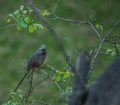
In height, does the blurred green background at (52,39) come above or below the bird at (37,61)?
above

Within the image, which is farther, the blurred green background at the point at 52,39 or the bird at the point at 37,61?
the blurred green background at the point at 52,39

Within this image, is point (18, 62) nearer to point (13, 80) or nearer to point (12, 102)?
point (13, 80)

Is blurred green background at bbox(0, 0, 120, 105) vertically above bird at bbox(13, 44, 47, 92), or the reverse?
blurred green background at bbox(0, 0, 120, 105)

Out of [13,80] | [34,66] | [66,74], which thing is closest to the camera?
[66,74]

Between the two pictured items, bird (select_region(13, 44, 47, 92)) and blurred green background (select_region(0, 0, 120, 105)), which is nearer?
Result: bird (select_region(13, 44, 47, 92))

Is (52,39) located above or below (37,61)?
above

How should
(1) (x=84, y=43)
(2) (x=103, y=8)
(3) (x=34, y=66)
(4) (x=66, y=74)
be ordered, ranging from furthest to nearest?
(2) (x=103, y=8), (1) (x=84, y=43), (3) (x=34, y=66), (4) (x=66, y=74)

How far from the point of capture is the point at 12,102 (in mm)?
4453

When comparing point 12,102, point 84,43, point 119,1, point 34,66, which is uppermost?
point 119,1

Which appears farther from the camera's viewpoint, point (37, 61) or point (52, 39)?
point (52, 39)

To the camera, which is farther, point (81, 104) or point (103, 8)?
point (103, 8)

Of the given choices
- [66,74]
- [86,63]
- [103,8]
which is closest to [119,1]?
[103,8]

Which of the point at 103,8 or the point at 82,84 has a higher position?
the point at 103,8

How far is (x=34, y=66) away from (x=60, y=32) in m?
6.15
